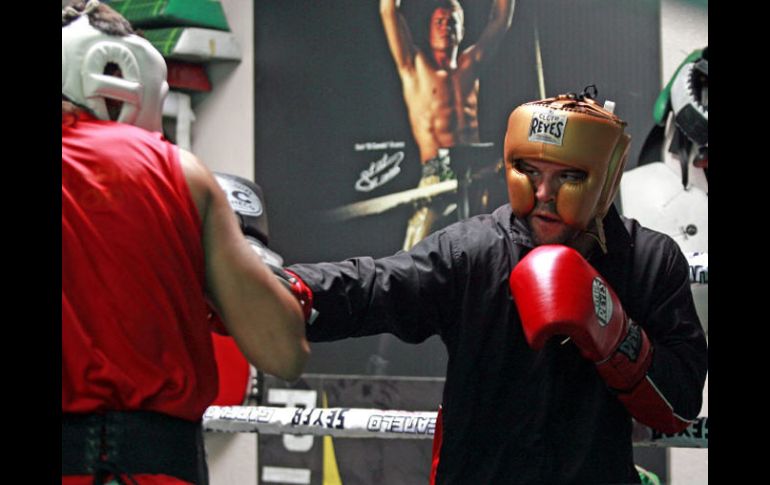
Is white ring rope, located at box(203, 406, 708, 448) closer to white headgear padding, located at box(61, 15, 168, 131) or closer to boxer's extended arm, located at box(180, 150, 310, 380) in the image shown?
boxer's extended arm, located at box(180, 150, 310, 380)

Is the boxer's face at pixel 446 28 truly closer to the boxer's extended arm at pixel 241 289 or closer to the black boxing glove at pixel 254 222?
the black boxing glove at pixel 254 222

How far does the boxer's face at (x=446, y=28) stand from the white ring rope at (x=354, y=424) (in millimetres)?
2044

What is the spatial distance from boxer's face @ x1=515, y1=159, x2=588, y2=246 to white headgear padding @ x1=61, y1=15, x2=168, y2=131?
3.03 feet

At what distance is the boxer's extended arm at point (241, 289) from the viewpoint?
1.63 meters

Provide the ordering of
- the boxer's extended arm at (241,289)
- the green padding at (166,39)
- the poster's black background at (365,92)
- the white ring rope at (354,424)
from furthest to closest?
the green padding at (166,39) < the poster's black background at (365,92) < the white ring rope at (354,424) < the boxer's extended arm at (241,289)

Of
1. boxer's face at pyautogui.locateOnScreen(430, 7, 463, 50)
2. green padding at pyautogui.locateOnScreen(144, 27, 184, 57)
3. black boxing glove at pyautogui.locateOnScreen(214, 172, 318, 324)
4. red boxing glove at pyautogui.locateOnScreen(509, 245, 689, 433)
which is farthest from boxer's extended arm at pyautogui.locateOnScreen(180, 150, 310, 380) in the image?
green padding at pyautogui.locateOnScreen(144, 27, 184, 57)

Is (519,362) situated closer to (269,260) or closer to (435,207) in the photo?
(269,260)

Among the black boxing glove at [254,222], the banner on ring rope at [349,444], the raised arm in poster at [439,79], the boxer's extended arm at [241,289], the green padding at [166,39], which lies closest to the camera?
the boxer's extended arm at [241,289]

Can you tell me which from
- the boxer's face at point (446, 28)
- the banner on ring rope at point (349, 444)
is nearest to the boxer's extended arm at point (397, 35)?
the boxer's face at point (446, 28)

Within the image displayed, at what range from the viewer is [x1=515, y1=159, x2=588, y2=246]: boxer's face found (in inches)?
94.0

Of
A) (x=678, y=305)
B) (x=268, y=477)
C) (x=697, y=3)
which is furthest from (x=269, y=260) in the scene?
(x=268, y=477)

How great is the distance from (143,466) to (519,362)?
0.95 meters

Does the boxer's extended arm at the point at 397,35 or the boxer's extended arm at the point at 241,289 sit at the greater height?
the boxer's extended arm at the point at 397,35

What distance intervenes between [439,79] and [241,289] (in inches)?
133
